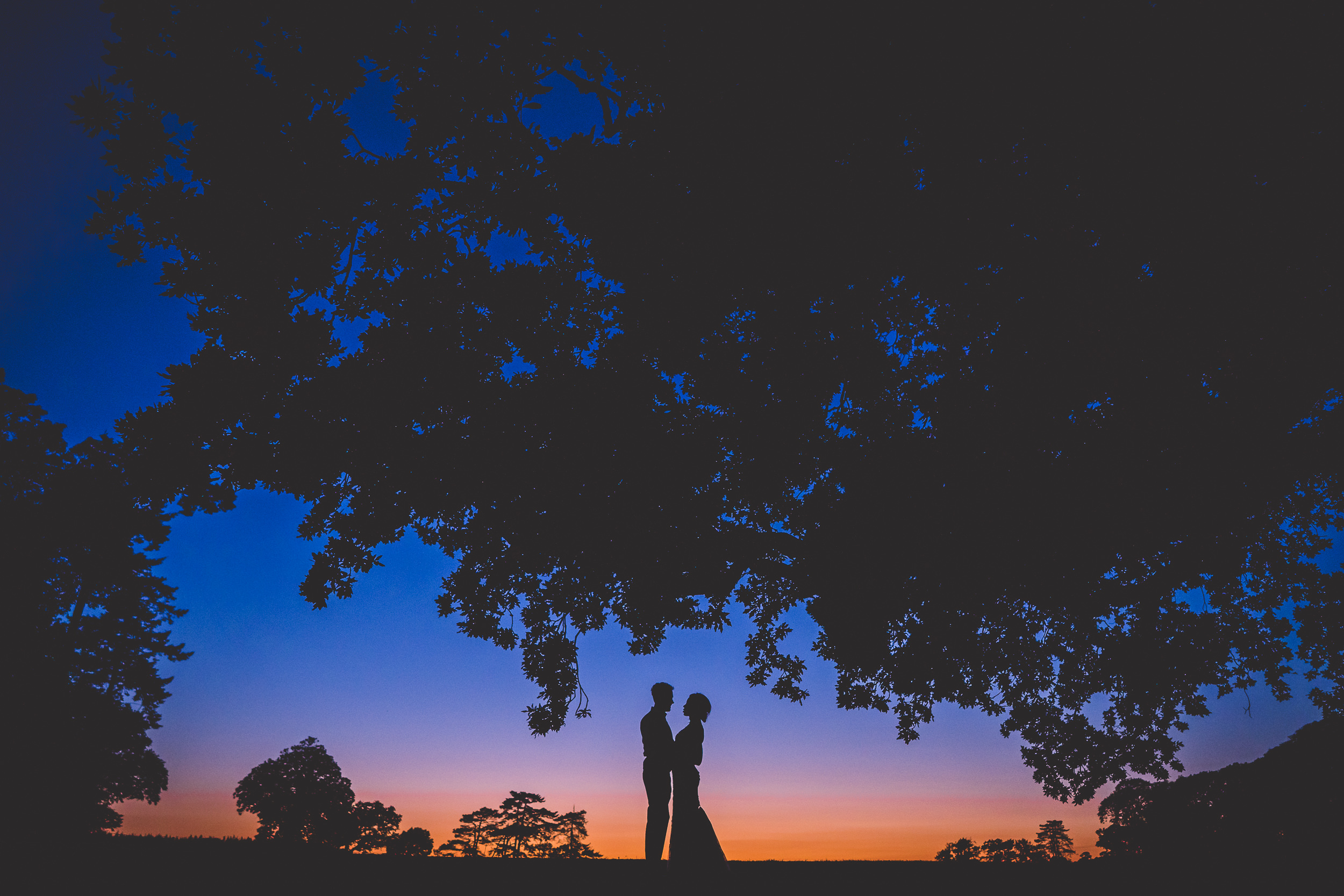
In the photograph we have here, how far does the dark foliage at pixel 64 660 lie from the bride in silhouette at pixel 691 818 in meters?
19.1

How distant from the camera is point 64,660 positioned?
25922 millimetres

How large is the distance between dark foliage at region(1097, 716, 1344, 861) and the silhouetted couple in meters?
19.1

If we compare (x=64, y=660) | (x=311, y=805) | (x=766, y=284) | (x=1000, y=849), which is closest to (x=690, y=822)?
(x=766, y=284)

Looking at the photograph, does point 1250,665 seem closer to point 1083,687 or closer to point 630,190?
point 1083,687

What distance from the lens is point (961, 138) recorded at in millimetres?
7004

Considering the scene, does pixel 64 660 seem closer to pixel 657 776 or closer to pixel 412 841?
pixel 657 776

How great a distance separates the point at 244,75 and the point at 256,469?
151 inches

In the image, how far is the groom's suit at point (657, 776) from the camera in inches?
346

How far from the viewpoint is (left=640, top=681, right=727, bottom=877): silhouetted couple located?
8.68m

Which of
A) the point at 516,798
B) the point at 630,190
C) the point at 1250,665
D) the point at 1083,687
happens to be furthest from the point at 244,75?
the point at 516,798

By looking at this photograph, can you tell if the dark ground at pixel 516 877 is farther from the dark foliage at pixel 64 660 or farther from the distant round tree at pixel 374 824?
the distant round tree at pixel 374 824

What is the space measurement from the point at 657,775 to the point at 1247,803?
44042 mm

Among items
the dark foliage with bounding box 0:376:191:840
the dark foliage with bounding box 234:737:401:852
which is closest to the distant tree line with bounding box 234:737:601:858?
the dark foliage with bounding box 234:737:401:852

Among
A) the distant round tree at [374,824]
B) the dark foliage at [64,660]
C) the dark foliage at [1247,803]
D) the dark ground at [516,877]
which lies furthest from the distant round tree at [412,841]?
the dark ground at [516,877]
